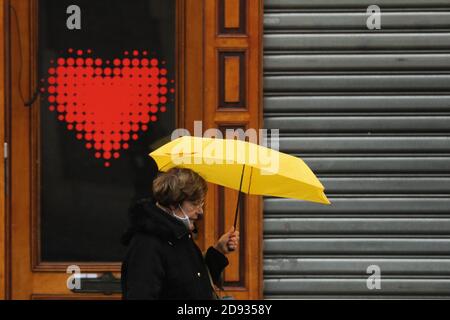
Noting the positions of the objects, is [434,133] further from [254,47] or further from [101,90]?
[101,90]

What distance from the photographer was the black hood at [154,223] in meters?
4.62

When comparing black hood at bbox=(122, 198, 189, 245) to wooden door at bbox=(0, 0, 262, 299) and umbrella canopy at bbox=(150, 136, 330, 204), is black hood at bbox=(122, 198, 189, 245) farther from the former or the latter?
wooden door at bbox=(0, 0, 262, 299)

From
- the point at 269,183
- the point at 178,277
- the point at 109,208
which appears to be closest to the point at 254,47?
the point at 109,208

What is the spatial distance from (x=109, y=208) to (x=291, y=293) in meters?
1.52

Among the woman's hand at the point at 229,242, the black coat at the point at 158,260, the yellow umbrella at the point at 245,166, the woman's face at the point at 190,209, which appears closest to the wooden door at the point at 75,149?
the woman's hand at the point at 229,242

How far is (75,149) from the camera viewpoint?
727 centimetres

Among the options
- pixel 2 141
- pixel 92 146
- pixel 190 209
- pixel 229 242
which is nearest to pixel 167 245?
pixel 190 209

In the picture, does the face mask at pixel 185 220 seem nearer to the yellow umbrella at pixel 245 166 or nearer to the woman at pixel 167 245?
the woman at pixel 167 245

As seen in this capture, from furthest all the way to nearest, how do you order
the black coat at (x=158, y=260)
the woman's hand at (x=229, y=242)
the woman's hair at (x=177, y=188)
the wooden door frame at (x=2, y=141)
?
the wooden door frame at (x=2, y=141) < the woman's hand at (x=229, y=242) < the woman's hair at (x=177, y=188) < the black coat at (x=158, y=260)

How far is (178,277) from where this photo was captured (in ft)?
15.3

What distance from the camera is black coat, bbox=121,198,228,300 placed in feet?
14.9

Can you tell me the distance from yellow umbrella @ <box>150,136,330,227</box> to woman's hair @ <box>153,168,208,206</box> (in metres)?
0.10

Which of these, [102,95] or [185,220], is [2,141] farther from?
[185,220]

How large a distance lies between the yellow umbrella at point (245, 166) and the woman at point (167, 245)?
0.31ft
